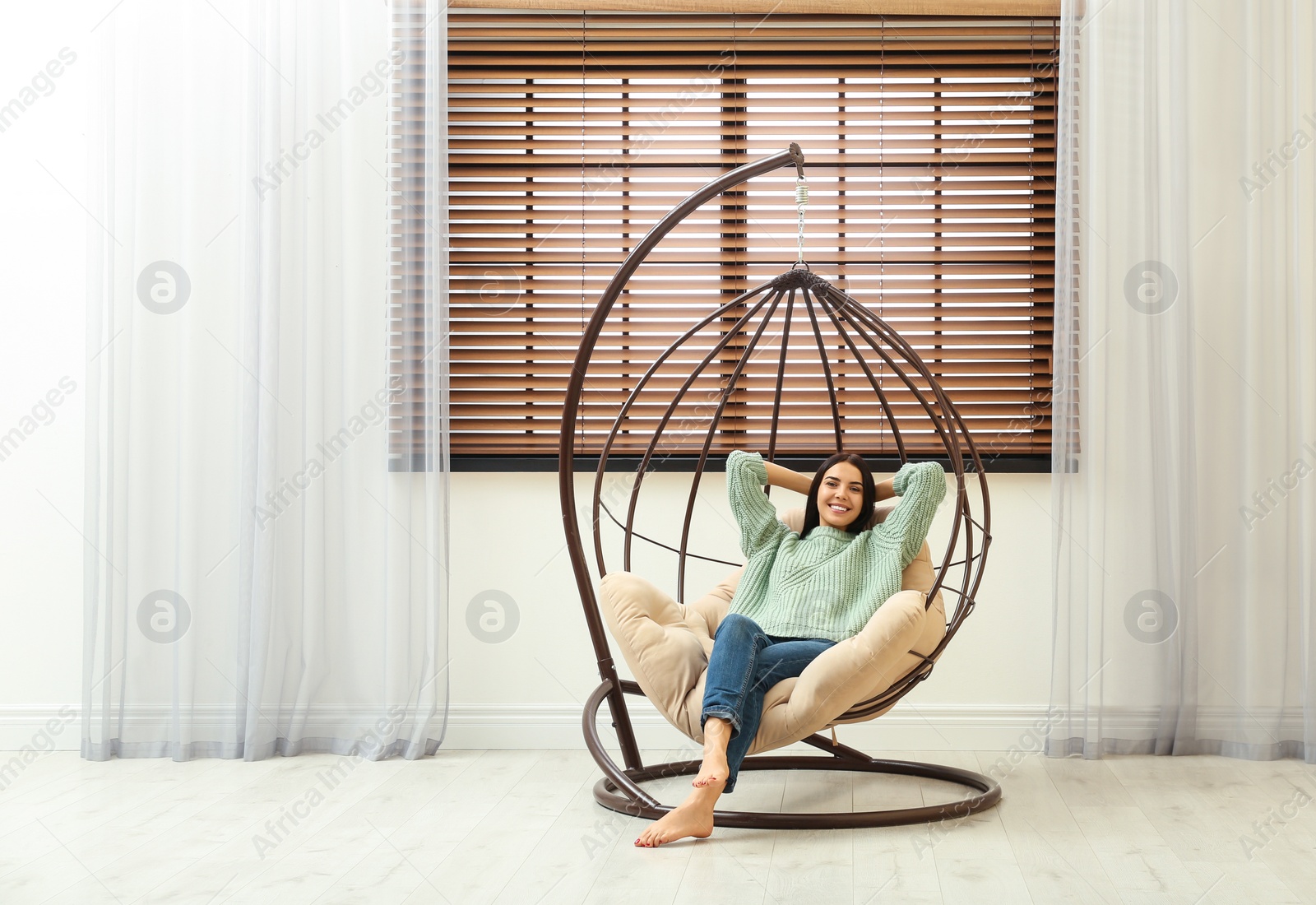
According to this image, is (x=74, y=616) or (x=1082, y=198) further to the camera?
(x=74, y=616)

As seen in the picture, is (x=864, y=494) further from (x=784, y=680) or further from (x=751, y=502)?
(x=784, y=680)

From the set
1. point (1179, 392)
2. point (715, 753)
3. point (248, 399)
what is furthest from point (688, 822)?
point (1179, 392)

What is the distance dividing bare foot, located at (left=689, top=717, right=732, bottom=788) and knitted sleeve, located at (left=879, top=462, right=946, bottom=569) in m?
0.65

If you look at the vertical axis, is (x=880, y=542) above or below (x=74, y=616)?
above

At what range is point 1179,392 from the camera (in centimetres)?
294

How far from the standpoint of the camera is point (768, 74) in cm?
321

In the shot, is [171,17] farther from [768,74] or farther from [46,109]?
[768,74]

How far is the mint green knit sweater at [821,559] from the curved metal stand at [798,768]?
13.0 inches

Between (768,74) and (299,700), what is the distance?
2257mm

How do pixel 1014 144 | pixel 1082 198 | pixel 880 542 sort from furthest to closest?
1. pixel 1014 144
2. pixel 1082 198
3. pixel 880 542

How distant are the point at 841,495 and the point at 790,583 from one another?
259 millimetres

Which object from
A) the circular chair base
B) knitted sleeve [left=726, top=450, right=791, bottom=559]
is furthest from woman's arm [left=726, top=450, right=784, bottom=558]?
the circular chair base

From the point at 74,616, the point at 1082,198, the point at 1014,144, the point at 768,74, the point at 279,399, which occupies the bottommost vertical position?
the point at 74,616

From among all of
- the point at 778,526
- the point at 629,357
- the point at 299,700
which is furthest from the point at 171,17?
the point at 778,526
